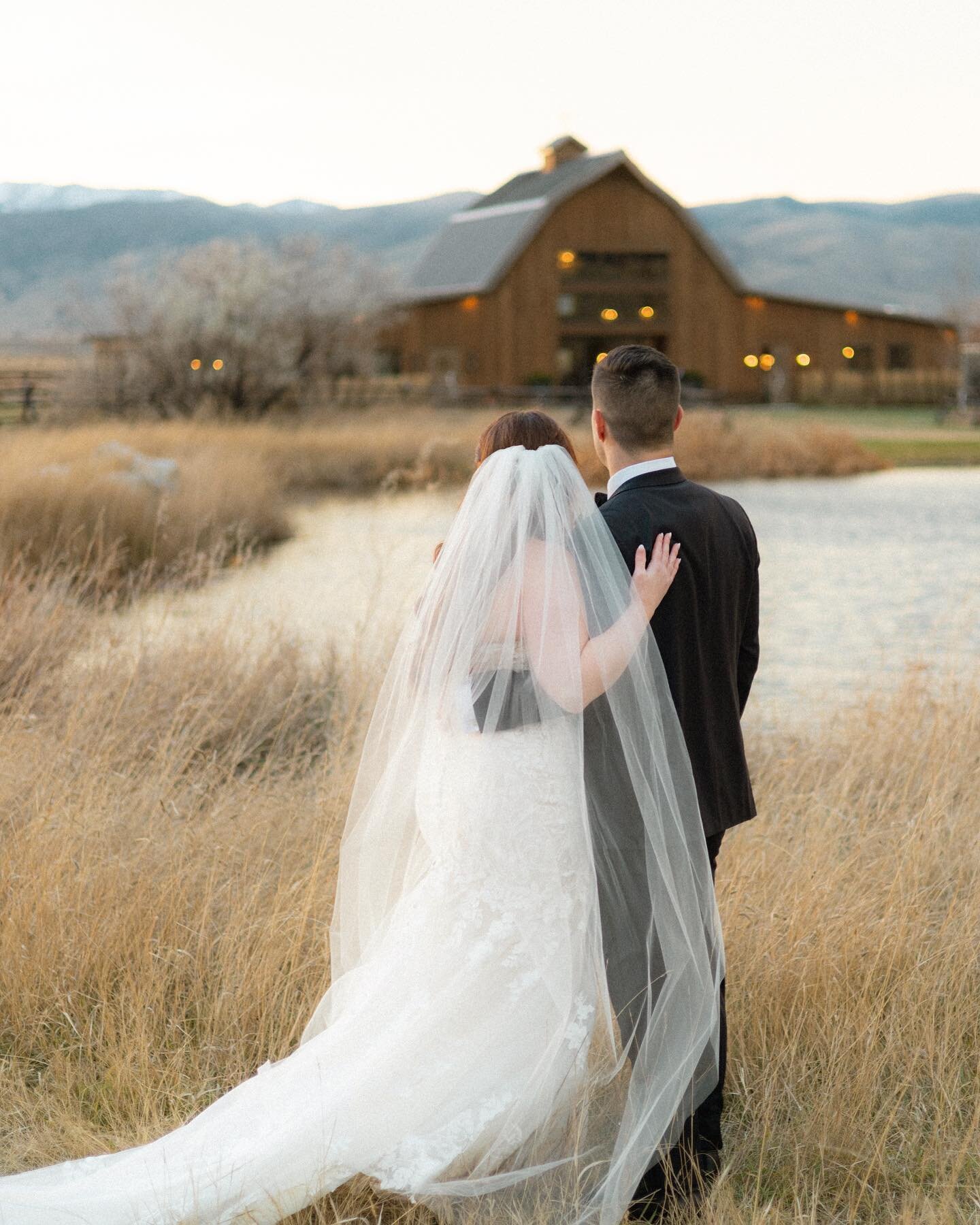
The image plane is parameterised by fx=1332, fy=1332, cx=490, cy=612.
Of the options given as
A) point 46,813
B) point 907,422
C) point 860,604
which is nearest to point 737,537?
point 46,813

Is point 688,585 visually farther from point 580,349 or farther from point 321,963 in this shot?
point 580,349

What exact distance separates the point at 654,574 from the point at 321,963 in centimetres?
172

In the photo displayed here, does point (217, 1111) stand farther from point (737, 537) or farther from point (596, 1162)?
point (737, 537)

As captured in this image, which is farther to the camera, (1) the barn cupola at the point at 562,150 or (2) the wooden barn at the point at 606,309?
(1) the barn cupola at the point at 562,150

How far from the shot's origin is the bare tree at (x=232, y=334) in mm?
29844

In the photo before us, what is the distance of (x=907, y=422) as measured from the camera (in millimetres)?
40188

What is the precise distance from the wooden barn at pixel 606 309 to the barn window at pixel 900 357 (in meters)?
1.96

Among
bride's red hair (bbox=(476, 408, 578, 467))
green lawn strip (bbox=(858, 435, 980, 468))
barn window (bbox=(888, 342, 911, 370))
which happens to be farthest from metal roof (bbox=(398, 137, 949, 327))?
bride's red hair (bbox=(476, 408, 578, 467))

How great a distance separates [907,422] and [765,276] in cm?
16646

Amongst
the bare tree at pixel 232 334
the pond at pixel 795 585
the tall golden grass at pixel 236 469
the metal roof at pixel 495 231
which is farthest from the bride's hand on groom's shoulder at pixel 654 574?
the metal roof at pixel 495 231

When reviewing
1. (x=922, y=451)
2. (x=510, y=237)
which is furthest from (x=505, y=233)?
(x=922, y=451)

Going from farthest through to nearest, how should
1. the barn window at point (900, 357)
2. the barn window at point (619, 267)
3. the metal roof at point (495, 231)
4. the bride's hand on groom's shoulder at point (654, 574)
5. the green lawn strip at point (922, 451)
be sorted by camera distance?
the barn window at point (900, 357) < the barn window at point (619, 267) < the metal roof at point (495, 231) < the green lawn strip at point (922, 451) < the bride's hand on groom's shoulder at point (654, 574)

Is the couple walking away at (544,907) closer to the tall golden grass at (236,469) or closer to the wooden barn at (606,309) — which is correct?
the tall golden grass at (236,469)

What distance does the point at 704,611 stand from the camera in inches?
104
